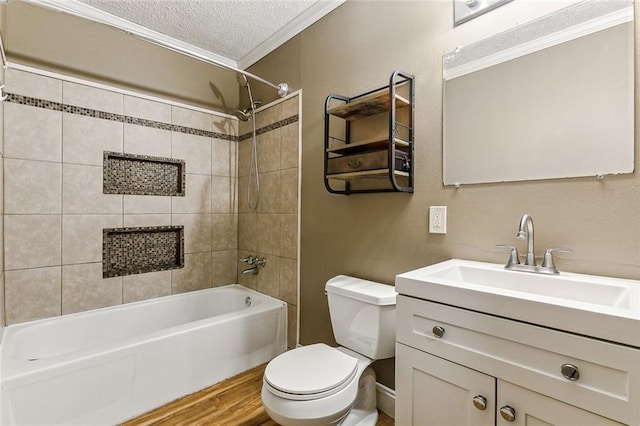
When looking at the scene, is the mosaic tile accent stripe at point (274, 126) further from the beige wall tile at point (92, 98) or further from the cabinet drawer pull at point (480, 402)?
the cabinet drawer pull at point (480, 402)

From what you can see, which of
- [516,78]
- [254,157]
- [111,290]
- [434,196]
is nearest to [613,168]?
[516,78]

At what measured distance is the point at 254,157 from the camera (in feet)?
8.71

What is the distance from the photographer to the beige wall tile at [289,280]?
7.45 feet

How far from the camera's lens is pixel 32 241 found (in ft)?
6.31

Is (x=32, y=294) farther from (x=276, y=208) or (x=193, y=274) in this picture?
(x=276, y=208)

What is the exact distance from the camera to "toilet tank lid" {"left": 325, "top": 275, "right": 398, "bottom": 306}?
1.46 meters

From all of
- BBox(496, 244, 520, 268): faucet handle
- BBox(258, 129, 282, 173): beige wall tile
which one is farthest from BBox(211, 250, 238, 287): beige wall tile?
BBox(496, 244, 520, 268): faucet handle

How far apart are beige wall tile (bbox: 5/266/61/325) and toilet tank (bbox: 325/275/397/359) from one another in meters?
1.83

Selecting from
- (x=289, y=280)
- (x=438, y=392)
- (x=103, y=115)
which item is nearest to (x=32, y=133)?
(x=103, y=115)

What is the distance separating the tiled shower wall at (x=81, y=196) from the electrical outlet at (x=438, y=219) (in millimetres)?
1950

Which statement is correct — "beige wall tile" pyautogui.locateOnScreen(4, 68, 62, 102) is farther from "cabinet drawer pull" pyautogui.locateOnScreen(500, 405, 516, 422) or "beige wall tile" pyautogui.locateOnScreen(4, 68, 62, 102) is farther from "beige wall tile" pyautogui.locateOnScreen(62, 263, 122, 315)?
"cabinet drawer pull" pyautogui.locateOnScreen(500, 405, 516, 422)

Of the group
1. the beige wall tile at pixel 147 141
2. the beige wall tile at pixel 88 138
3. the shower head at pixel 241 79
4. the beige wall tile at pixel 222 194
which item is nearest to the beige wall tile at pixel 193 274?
the beige wall tile at pixel 222 194

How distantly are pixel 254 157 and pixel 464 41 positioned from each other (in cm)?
179

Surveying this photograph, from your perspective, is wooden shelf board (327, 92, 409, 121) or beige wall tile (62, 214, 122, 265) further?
beige wall tile (62, 214, 122, 265)
